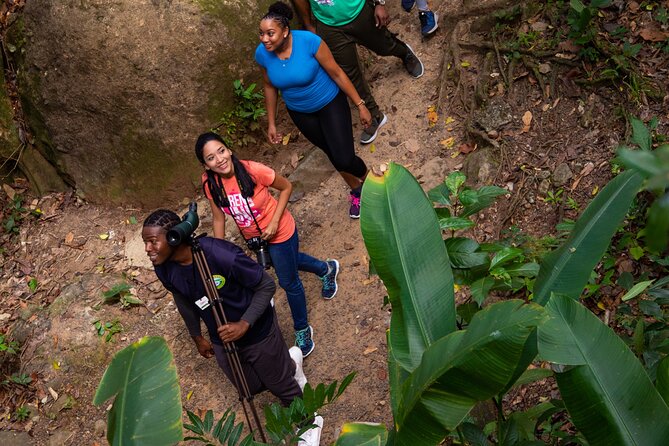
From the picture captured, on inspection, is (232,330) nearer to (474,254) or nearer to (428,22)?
(474,254)

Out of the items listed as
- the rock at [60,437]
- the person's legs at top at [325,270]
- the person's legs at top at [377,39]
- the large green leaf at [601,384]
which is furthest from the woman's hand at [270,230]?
the rock at [60,437]

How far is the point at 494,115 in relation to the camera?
6305 mm

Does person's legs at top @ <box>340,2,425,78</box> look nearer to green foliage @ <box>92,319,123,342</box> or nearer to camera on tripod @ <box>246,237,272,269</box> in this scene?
camera on tripod @ <box>246,237,272,269</box>

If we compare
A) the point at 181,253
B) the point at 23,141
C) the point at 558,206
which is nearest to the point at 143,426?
the point at 181,253

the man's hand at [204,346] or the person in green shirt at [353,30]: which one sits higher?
the person in green shirt at [353,30]

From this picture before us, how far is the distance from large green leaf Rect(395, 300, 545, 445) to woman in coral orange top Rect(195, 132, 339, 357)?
2.58 meters

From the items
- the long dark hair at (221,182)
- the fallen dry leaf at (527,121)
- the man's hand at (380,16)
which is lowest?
the fallen dry leaf at (527,121)

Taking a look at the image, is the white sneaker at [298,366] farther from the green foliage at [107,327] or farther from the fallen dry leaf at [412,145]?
the fallen dry leaf at [412,145]

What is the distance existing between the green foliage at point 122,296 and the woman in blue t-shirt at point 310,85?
7.20ft

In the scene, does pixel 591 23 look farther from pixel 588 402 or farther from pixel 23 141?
pixel 23 141

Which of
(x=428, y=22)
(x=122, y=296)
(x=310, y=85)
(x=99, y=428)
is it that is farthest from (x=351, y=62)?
(x=99, y=428)

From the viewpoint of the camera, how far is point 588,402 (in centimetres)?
252

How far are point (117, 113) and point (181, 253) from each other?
3828 millimetres

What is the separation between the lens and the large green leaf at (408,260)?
2904 millimetres
